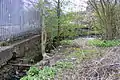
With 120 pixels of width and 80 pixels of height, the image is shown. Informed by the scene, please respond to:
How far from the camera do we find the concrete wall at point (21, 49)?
711 centimetres

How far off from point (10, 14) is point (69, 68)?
5034 millimetres

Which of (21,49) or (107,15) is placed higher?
(107,15)

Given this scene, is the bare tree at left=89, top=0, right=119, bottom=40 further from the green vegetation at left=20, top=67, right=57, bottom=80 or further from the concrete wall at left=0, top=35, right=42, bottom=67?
the green vegetation at left=20, top=67, right=57, bottom=80

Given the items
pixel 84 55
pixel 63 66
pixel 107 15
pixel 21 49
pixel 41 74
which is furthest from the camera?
pixel 107 15

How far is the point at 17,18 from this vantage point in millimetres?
10055

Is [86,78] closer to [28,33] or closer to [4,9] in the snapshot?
[4,9]

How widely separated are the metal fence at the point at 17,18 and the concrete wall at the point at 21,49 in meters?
0.50

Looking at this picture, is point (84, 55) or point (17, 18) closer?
point (84, 55)

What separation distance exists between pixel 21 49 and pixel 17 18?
167 cm

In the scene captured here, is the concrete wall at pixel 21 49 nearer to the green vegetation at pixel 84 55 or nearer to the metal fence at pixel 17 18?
the metal fence at pixel 17 18

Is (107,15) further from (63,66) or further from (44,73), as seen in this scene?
(44,73)

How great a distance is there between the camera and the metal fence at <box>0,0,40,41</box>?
848cm

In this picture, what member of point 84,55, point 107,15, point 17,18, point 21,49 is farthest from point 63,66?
point 107,15

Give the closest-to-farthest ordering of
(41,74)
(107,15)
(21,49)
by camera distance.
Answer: (41,74) < (21,49) < (107,15)
